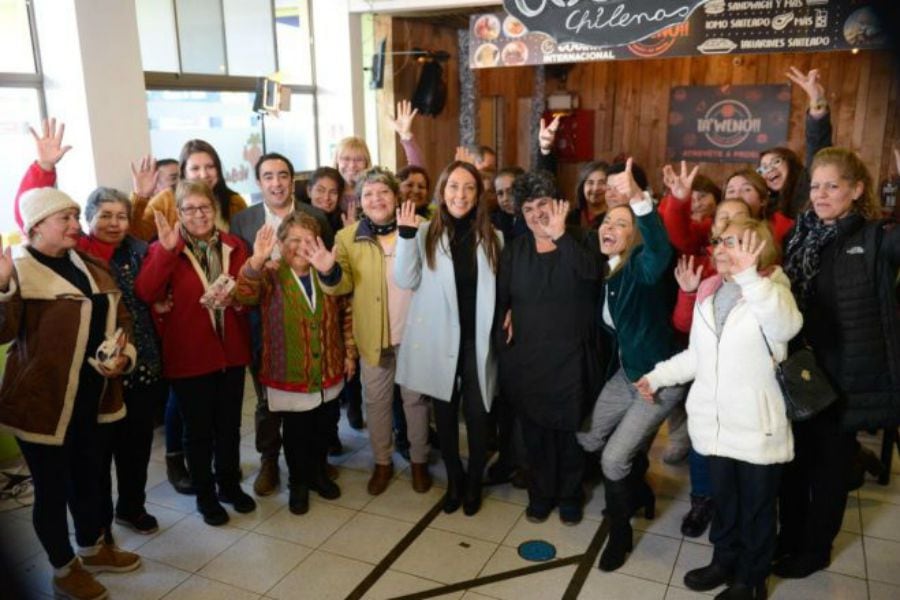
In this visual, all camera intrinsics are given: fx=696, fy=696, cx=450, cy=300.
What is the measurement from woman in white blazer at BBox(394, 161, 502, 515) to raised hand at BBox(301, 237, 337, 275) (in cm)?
28

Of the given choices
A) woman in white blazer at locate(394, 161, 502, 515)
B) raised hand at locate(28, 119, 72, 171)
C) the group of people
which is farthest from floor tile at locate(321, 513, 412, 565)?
raised hand at locate(28, 119, 72, 171)

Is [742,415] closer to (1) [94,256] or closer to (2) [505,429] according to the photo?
(2) [505,429]

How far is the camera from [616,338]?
9.14ft

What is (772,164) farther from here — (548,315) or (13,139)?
(13,139)

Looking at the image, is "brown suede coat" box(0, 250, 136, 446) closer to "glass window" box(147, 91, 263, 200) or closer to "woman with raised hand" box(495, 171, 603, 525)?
"woman with raised hand" box(495, 171, 603, 525)

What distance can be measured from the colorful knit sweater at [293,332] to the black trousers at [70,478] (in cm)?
73

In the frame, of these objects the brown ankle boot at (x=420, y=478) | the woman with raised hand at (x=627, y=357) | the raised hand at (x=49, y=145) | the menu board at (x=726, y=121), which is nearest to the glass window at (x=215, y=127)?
the raised hand at (x=49, y=145)

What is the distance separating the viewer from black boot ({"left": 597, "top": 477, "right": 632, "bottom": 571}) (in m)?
2.77

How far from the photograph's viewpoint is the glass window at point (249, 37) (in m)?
5.46

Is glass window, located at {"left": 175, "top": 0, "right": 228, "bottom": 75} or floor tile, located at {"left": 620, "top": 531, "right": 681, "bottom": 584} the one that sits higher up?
glass window, located at {"left": 175, "top": 0, "right": 228, "bottom": 75}

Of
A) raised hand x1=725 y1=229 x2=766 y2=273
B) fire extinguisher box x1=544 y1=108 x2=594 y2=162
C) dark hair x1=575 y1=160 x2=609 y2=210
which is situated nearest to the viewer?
raised hand x1=725 y1=229 x2=766 y2=273

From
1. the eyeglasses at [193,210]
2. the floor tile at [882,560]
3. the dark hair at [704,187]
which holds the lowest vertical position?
the floor tile at [882,560]

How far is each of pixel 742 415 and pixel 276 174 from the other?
2.44 m

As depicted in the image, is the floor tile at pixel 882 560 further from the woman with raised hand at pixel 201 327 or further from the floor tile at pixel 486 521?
the woman with raised hand at pixel 201 327
